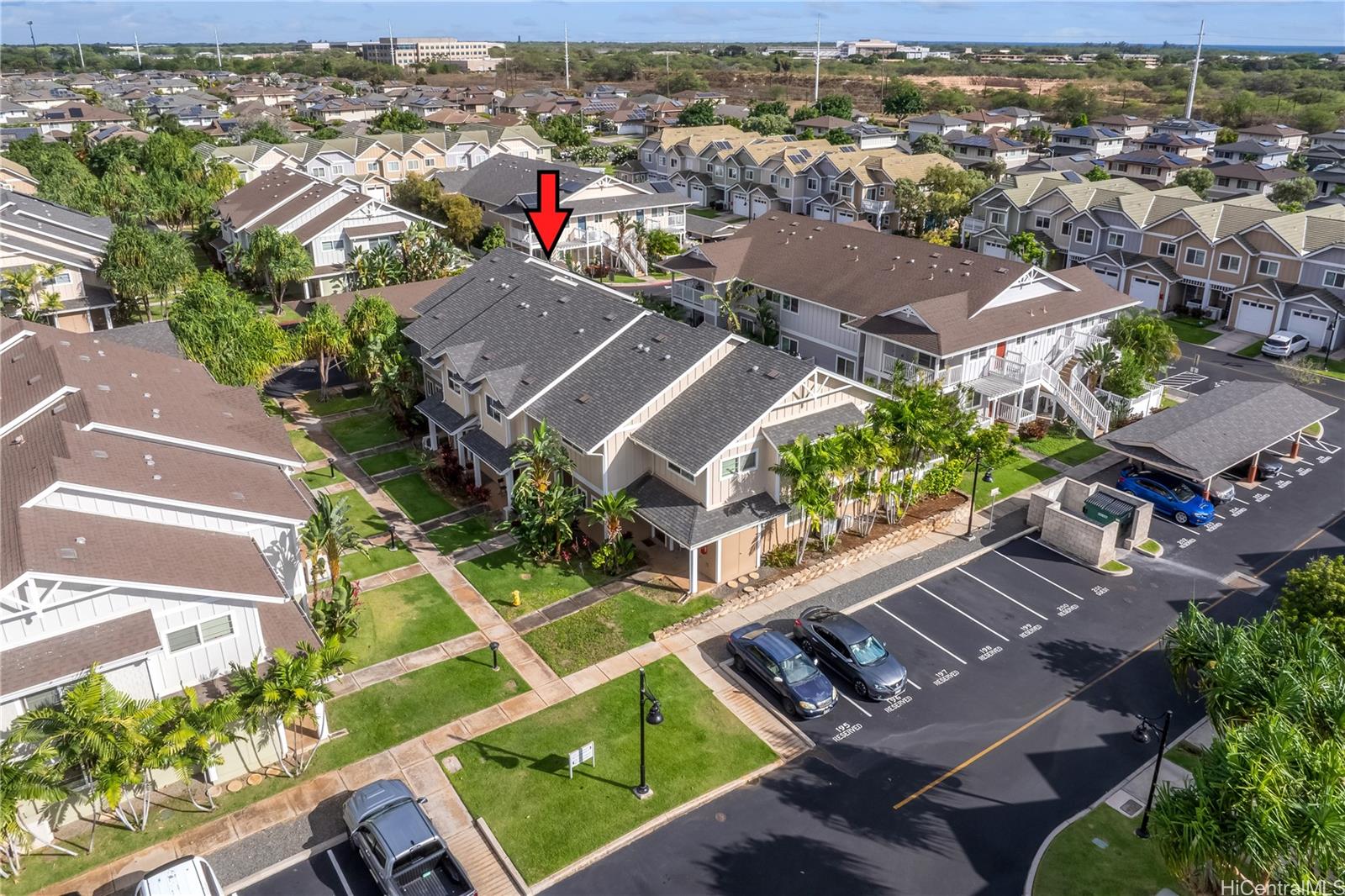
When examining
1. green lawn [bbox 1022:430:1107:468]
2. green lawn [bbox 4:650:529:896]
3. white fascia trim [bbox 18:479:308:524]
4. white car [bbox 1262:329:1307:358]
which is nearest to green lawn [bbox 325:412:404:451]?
white fascia trim [bbox 18:479:308:524]

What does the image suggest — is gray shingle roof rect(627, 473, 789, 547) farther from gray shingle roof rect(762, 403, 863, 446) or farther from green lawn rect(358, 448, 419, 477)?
green lawn rect(358, 448, 419, 477)

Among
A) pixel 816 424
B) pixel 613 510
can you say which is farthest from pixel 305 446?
pixel 816 424

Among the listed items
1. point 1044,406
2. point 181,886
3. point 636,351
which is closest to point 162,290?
point 636,351

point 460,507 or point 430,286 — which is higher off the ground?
point 430,286

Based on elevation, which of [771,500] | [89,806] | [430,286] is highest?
[430,286]

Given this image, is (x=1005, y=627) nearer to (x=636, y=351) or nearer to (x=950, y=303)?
(x=636, y=351)

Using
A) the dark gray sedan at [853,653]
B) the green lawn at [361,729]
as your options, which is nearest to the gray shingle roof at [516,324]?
the green lawn at [361,729]

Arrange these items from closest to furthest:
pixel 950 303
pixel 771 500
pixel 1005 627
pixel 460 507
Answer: pixel 1005 627, pixel 771 500, pixel 460 507, pixel 950 303
